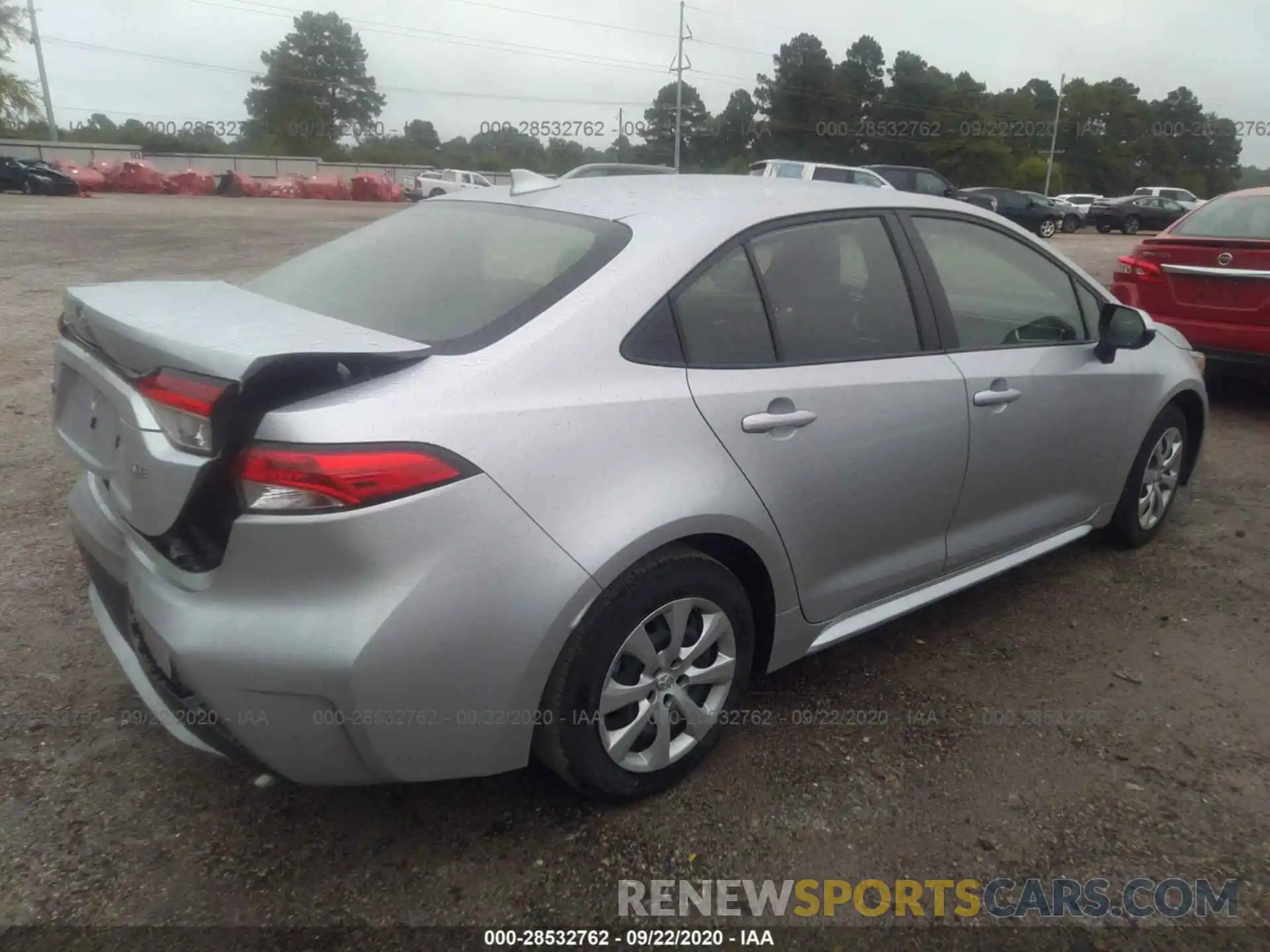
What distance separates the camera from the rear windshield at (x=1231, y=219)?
19.6ft

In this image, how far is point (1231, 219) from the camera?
6156 millimetres

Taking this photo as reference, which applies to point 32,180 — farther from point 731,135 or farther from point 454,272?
point 731,135

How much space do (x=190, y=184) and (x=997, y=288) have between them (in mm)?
42450

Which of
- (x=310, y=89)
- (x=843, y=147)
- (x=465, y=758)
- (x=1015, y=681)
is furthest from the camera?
(x=310, y=89)

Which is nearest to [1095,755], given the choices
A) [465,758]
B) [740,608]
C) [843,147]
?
[740,608]

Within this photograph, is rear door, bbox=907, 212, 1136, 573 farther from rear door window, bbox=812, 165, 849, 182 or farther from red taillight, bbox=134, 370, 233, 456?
rear door window, bbox=812, 165, 849, 182

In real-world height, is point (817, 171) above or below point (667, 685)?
above

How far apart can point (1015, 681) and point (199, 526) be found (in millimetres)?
2472

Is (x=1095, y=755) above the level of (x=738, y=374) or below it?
below

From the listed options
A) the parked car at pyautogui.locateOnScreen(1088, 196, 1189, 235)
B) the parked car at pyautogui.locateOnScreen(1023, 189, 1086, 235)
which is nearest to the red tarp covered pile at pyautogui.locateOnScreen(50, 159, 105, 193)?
the parked car at pyautogui.locateOnScreen(1023, 189, 1086, 235)

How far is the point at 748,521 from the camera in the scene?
2432mm

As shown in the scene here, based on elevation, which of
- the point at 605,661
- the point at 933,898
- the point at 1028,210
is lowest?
the point at 1028,210

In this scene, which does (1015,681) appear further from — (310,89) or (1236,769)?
(310,89)

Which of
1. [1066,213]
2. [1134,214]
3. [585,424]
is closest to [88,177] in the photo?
[1066,213]
